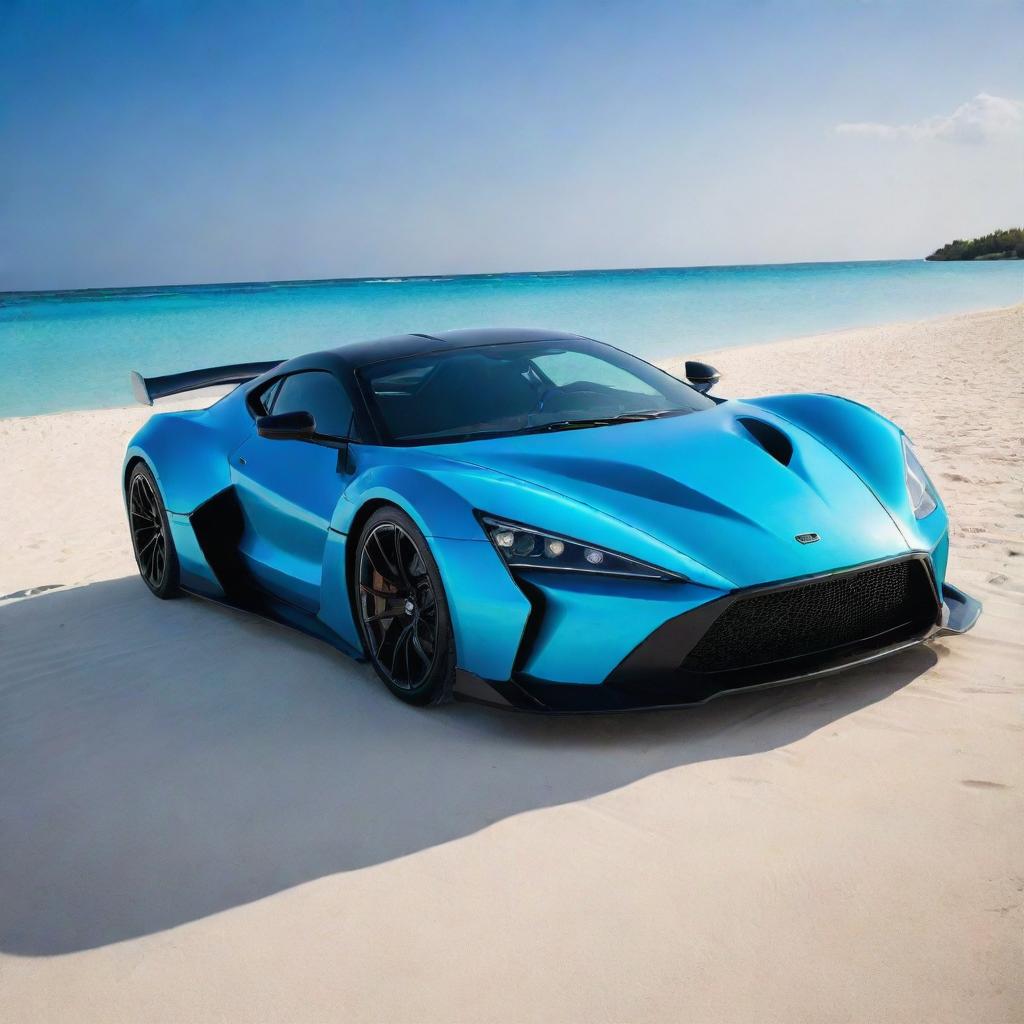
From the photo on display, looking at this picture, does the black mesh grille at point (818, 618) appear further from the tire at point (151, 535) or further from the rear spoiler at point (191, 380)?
the tire at point (151, 535)

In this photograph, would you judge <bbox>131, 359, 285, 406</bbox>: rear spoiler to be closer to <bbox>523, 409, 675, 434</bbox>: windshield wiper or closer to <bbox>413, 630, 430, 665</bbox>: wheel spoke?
<bbox>523, 409, 675, 434</bbox>: windshield wiper

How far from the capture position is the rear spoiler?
5.68 metres

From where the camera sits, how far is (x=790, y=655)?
332cm

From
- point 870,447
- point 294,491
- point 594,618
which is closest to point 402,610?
point 594,618

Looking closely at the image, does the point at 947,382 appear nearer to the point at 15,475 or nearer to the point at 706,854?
the point at 15,475

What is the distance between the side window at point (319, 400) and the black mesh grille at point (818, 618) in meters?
1.85

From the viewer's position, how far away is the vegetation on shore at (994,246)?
8775cm

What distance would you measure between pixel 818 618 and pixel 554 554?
827 millimetres

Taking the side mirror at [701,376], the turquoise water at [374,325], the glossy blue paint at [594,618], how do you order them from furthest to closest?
the turquoise water at [374,325], the side mirror at [701,376], the glossy blue paint at [594,618]

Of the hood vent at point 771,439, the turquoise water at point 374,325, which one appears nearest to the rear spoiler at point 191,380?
the hood vent at point 771,439

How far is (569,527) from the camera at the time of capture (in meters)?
3.33

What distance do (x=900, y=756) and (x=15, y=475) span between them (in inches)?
364

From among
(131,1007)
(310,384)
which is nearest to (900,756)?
(131,1007)

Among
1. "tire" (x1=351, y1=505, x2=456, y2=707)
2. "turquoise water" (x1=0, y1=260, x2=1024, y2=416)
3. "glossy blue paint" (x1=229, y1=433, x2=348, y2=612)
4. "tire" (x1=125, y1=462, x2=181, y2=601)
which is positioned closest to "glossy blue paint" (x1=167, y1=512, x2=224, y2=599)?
"tire" (x1=125, y1=462, x2=181, y2=601)
